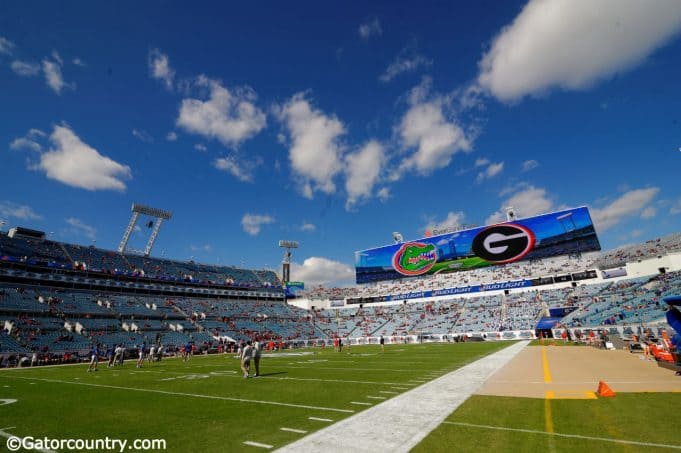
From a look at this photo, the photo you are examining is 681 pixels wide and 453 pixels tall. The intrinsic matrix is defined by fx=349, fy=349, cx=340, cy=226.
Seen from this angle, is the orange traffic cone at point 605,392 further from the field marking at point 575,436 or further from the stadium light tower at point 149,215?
the stadium light tower at point 149,215

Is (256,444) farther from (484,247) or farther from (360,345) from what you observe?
(484,247)

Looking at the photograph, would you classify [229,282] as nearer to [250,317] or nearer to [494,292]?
[250,317]

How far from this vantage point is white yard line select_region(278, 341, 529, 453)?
5.84 m

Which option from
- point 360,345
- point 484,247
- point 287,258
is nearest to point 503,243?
point 484,247

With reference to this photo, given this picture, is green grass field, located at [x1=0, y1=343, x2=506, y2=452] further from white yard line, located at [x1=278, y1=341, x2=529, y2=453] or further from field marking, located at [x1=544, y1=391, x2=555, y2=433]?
field marking, located at [x1=544, y1=391, x2=555, y2=433]

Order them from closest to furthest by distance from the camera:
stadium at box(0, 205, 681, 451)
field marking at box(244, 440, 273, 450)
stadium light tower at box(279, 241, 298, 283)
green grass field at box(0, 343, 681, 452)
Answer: field marking at box(244, 440, 273, 450)
green grass field at box(0, 343, 681, 452)
stadium at box(0, 205, 681, 451)
stadium light tower at box(279, 241, 298, 283)

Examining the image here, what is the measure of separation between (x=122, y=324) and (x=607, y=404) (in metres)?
53.3

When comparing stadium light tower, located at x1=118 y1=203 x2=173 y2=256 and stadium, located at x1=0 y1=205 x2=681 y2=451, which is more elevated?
stadium light tower, located at x1=118 y1=203 x2=173 y2=256

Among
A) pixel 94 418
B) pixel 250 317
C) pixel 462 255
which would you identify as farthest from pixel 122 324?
pixel 462 255

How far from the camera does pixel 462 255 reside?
67.5 metres

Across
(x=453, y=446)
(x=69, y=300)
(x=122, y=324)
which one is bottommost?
(x=453, y=446)

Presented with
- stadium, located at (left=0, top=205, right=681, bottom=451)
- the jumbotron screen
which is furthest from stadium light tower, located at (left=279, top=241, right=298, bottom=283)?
the jumbotron screen

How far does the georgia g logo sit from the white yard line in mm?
57591

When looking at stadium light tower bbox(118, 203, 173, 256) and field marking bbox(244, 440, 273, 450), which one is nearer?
field marking bbox(244, 440, 273, 450)
